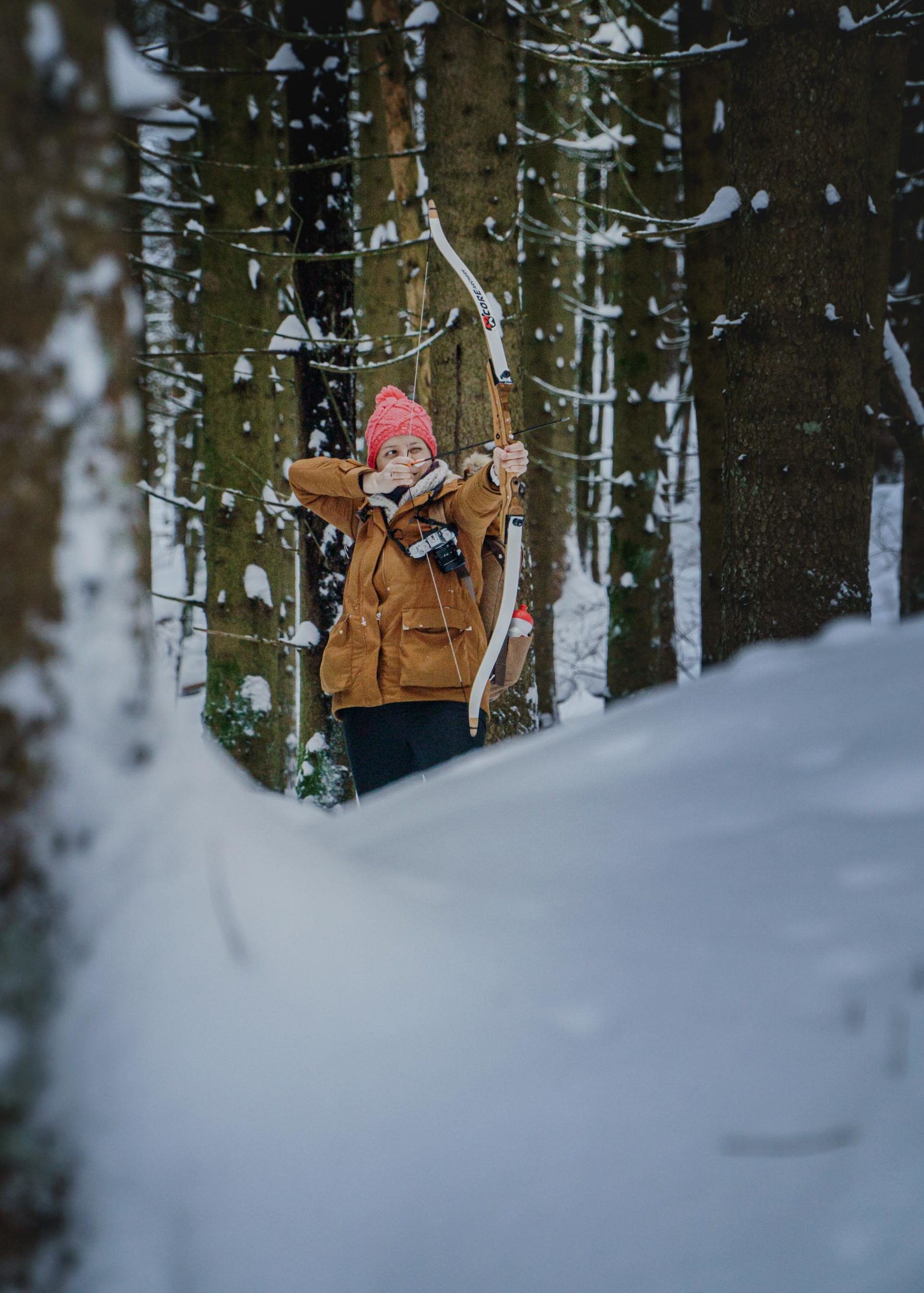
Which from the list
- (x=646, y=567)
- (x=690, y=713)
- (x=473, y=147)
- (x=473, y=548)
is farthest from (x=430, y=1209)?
(x=646, y=567)

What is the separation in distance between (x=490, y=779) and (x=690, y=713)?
34cm

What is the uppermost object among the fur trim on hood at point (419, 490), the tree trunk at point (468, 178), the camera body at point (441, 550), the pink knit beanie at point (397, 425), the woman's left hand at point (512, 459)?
the tree trunk at point (468, 178)

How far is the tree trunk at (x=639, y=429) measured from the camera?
296 inches

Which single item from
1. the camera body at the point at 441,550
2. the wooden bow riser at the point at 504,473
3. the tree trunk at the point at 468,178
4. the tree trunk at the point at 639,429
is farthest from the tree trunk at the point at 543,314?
the camera body at the point at 441,550

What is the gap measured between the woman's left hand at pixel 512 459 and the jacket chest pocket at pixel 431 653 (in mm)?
570

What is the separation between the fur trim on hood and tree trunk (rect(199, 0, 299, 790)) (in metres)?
1.99

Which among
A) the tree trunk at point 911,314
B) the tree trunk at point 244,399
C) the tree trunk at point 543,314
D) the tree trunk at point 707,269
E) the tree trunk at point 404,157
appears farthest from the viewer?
Answer: the tree trunk at point 543,314

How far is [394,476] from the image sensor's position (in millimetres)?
3738

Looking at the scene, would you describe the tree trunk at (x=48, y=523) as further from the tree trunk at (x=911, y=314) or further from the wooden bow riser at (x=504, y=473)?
the tree trunk at (x=911, y=314)

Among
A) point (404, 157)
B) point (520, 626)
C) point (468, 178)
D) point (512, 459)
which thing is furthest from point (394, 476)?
point (404, 157)

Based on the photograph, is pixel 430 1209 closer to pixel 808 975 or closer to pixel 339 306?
pixel 808 975

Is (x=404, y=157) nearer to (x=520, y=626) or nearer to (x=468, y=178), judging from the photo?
(x=468, y=178)

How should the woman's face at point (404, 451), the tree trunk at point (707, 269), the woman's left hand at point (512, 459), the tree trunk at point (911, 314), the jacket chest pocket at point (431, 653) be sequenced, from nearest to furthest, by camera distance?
the woman's left hand at point (512, 459) < the jacket chest pocket at point (431, 653) < the woman's face at point (404, 451) < the tree trunk at point (707, 269) < the tree trunk at point (911, 314)

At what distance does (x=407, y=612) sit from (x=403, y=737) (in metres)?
0.48
